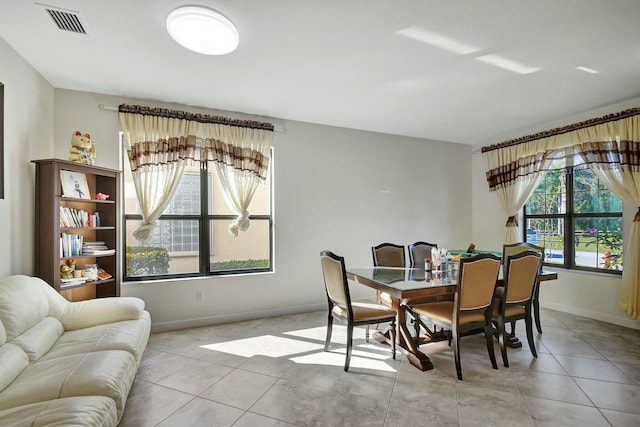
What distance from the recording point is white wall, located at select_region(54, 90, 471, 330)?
3430 millimetres

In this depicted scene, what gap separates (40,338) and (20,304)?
26 centimetres

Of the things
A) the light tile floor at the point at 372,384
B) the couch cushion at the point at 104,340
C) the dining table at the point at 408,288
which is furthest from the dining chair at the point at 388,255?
the couch cushion at the point at 104,340

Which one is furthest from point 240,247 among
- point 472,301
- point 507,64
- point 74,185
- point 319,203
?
point 507,64

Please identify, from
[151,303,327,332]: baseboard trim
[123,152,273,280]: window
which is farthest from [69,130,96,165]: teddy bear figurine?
[151,303,327,332]: baseboard trim

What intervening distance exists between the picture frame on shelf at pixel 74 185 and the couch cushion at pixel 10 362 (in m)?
1.44

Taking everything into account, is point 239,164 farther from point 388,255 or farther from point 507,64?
point 507,64

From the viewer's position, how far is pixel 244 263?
403 centimetres

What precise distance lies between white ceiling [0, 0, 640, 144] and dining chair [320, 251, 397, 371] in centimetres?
169

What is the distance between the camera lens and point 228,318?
3.78m

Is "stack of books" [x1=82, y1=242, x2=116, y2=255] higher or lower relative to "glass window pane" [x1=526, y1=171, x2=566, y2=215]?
lower

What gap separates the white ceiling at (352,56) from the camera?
6.51ft

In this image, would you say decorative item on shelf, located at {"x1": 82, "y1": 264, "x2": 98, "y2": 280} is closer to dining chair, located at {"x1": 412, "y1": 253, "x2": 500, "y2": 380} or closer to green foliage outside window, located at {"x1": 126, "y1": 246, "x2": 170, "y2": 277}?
green foliage outside window, located at {"x1": 126, "y1": 246, "x2": 170, "y2": 277}

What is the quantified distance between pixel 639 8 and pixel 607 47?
20.3 inches

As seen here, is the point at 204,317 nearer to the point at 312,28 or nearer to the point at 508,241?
the point at 312,28
